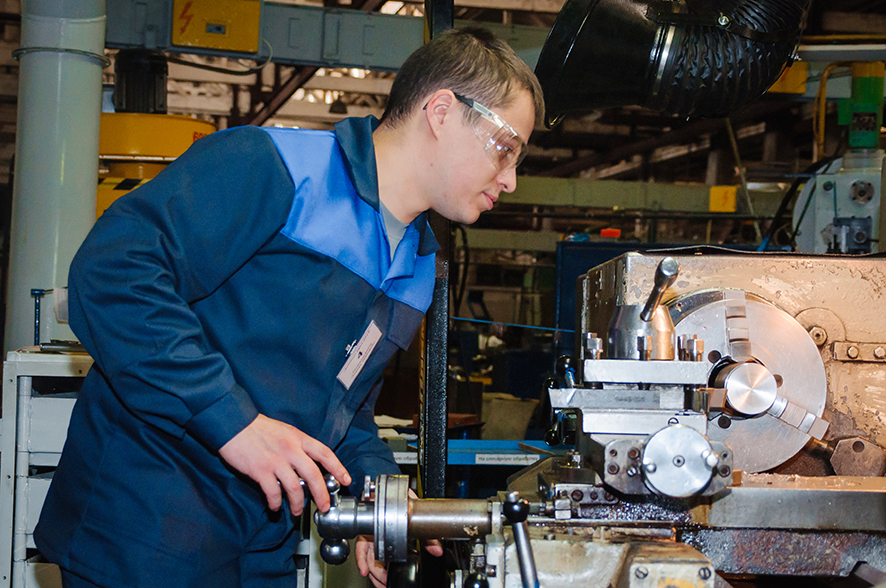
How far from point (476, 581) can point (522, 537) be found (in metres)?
0.07

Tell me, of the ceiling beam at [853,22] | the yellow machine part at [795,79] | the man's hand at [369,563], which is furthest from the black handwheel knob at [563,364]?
the ceiling beam at [853,22]

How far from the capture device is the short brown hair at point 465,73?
105 cm

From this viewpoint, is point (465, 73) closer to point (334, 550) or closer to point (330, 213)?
point (330, 213)

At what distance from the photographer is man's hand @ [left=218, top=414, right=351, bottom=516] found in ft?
2.78

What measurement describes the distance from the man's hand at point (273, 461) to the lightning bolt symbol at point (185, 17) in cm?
264

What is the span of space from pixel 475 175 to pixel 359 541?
0.62 meters

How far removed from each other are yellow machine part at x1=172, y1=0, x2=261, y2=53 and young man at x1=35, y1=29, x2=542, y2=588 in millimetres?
2249

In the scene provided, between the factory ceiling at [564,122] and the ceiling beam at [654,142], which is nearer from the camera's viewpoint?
the factory ceiling at [564,122]

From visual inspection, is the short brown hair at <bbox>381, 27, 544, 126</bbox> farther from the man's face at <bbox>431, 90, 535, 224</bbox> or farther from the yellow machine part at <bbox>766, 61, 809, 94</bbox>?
the yellow machine part at <bbox>766, 61, 809, 94</bbox>

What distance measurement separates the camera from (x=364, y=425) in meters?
1.25

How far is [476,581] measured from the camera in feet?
2.48

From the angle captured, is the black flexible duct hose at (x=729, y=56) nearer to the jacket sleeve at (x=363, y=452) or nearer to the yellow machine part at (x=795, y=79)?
the jacket sleeve at (x=363, y=452)

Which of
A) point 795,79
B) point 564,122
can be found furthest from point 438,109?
point 564,122

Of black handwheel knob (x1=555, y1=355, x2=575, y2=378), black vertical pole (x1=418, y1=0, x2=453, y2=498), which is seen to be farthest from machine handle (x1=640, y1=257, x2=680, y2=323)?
black vertical pole (x1=418, y1=0, x2=453, y2=498)
